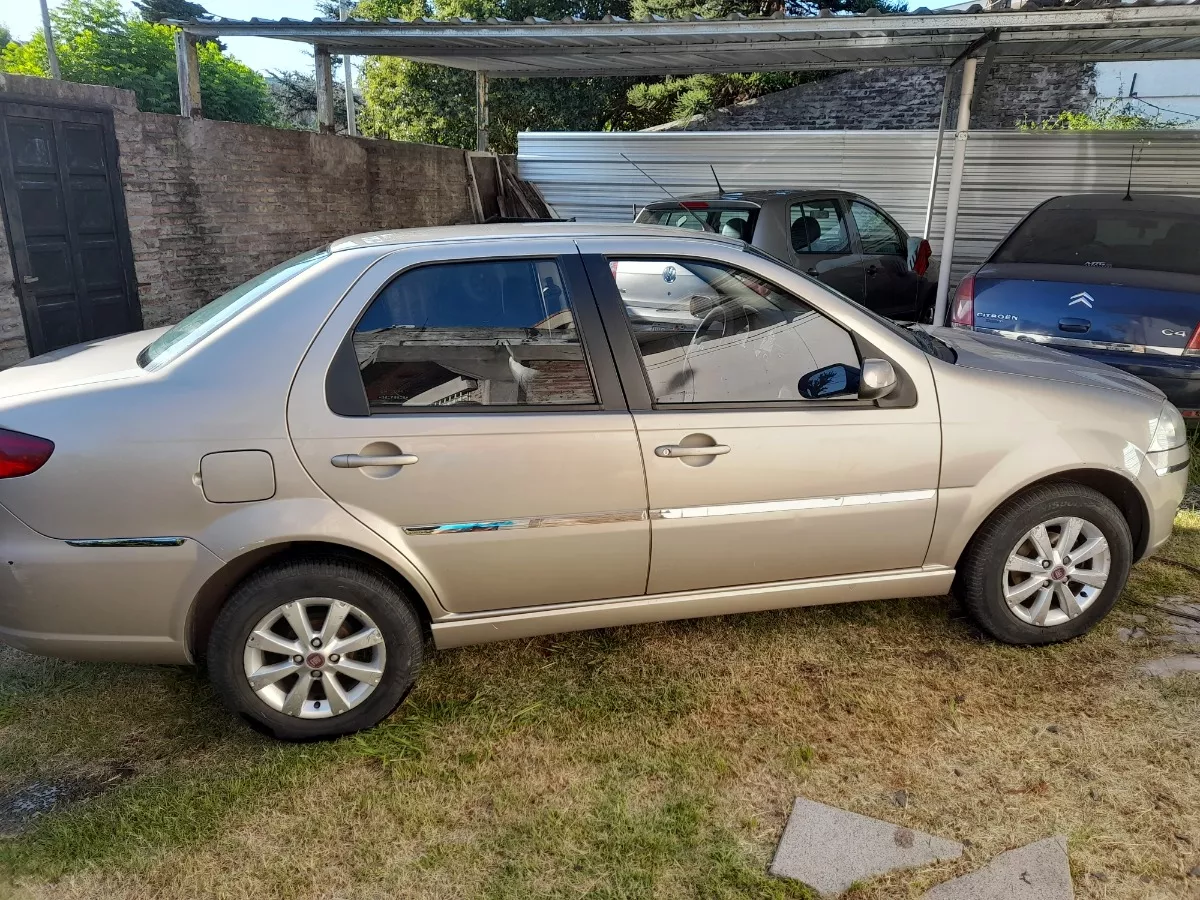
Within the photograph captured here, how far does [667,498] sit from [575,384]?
Result: 489mm

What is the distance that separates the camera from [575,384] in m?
2.91

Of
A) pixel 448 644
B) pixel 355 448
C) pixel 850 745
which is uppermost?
pixel 355 448

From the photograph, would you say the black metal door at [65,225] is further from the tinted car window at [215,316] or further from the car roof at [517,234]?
the car roof at [517,234]

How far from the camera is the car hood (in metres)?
3.35

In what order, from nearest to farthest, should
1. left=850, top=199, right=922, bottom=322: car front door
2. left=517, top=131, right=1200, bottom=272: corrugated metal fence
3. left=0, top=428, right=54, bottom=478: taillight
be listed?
left=0, top=428, right=54, bottom=478: taillight
left=850, top=199, right=922, bottom=322: car front door
left=517, top=131, right=1200, bottom=272: corrugated metal fence

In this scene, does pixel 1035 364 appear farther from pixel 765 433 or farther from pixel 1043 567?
pixel 765 433

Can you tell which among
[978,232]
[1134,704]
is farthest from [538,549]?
[978,232]

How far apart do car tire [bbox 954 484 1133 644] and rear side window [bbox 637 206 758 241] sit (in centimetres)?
408

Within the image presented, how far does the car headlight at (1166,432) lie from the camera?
3.39 meters

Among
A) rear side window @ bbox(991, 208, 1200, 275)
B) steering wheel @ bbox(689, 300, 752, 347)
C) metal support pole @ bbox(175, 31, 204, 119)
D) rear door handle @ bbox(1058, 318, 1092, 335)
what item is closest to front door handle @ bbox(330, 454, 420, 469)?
steering wheel @ bbox(689, 300, 752, 347)

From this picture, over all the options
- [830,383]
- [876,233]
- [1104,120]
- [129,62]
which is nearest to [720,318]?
[830,383]

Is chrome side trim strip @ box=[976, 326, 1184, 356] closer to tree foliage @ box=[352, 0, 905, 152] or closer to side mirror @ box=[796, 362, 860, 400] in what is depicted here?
side mirror @ box=[796, 362, 860, 400]

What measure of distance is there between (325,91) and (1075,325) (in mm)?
8613

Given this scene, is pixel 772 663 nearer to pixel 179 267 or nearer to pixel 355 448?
pixel 355 448
